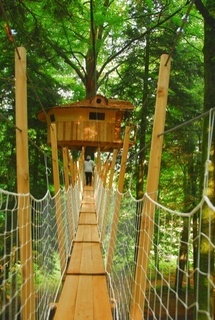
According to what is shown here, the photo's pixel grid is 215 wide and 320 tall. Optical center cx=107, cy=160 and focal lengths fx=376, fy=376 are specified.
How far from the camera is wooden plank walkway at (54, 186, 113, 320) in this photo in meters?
2.25

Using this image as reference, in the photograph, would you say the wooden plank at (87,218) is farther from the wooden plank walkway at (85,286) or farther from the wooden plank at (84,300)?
the wooden plank at (84,300)

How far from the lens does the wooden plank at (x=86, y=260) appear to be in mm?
3166

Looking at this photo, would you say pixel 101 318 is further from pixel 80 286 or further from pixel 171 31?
pixel 171 31

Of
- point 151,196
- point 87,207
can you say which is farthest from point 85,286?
point 87,207

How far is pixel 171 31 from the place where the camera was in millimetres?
10258

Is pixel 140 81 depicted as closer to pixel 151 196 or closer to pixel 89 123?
pixel 89 123

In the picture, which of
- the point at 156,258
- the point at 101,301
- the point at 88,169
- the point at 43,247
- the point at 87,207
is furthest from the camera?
the point at 88,169

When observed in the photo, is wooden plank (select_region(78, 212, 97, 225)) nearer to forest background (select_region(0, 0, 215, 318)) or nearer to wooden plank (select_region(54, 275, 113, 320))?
forest background (select_region(0, 0, 215, 318))

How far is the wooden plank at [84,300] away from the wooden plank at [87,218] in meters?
2.61

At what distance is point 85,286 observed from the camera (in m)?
2.74

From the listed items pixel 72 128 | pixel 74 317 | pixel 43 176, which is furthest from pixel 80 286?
pixel 72 128

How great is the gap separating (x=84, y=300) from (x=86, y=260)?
3.43 feet

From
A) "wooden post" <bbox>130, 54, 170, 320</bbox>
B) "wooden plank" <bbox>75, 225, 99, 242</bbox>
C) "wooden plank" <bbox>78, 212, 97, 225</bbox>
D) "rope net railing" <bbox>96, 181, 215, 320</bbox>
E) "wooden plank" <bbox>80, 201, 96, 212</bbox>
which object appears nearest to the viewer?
"rope net railing" <bbox>96, 181, 215, 320</bbox>

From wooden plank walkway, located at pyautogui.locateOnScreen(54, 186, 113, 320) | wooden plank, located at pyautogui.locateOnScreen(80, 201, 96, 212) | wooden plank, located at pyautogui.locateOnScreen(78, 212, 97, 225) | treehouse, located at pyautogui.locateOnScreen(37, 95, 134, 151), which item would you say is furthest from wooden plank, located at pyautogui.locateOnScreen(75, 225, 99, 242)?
treehouse, located at pyautogui.locateOnScreen(37, 95, 134, 151)
